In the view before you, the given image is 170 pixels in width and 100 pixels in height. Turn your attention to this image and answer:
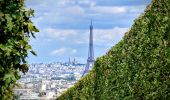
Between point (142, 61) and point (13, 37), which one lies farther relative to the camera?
point (142, 61)

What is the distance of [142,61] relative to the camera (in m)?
13.1

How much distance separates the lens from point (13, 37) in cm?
912

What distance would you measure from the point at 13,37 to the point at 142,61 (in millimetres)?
4745

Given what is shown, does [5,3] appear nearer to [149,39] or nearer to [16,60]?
[16,60]

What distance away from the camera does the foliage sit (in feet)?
29.3

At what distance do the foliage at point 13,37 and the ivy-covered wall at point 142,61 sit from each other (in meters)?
3.65

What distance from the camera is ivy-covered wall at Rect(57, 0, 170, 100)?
470 inches

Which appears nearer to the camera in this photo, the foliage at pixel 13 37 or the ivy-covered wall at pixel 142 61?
the foliage at pixel 13 37

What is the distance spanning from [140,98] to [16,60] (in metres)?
4.76

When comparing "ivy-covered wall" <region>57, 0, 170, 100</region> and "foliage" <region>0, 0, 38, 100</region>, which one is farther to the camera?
"ivy-covered wall" <region>57, 0, 170, 100</region>

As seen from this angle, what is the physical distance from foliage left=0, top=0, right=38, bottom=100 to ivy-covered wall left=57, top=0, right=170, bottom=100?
12.0 ft

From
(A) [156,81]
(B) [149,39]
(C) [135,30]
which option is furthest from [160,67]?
(C) [135,30]

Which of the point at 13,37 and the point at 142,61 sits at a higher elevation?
the point at 13,37

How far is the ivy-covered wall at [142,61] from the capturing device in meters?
11.9
